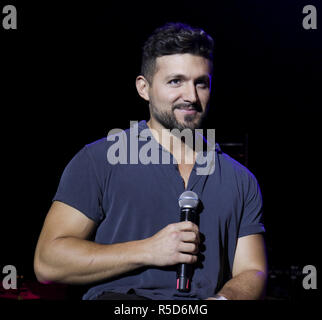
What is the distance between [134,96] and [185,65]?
236cm

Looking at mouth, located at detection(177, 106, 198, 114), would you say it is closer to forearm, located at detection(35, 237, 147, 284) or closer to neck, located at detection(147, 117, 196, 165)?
neck, located at detection(147, 117, 196, 165)

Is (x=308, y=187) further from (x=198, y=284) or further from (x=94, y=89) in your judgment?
(x=198, y=284)

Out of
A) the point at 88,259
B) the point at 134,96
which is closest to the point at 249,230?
the point at 88,259

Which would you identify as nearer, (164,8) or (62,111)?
(164,8)

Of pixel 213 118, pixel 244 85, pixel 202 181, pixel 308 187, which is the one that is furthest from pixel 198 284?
pixel 308 187

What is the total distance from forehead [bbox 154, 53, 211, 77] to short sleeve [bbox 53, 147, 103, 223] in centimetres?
61

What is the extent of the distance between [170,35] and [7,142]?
2.72 meters

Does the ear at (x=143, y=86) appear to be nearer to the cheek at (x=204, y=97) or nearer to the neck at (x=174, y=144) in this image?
the neck at (x=174, y=144)

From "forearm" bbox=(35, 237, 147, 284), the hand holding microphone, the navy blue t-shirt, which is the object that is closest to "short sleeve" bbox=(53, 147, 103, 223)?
the navy blue t-shirt

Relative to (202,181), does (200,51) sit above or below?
above

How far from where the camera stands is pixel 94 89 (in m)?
4.14

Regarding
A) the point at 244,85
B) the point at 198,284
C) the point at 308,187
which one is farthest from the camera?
the point at 308,187

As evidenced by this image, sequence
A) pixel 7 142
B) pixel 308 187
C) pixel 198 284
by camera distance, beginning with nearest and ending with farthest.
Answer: pixel 198 284, pixel 7 142, pixel 308 187

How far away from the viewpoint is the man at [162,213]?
160cm
